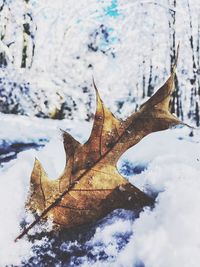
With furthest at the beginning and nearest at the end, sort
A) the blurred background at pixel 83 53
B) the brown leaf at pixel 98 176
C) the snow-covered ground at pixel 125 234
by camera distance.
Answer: the blurred background at pixel 83 53
the brown leaf at pixel 98 176
the snow-covered ground at pixel 125 234

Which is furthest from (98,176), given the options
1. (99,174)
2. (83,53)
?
(83,53)

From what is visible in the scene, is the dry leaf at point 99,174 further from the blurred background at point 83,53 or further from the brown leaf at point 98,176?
the blurred background at point 83,53

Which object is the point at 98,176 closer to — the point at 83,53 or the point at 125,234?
the point at 125,234

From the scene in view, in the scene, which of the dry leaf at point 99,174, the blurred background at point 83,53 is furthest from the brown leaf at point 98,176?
the blurred background at point 83,53

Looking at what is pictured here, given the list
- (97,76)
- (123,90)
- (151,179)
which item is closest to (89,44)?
(97,76)

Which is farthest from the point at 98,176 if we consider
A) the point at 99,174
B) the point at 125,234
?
the point at 125,234

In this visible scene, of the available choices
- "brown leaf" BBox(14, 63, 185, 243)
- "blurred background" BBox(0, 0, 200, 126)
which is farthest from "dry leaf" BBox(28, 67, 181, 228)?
"blurred background" BBox(0, 0, 200, 126)

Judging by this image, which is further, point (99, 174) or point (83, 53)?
point (83, 53)

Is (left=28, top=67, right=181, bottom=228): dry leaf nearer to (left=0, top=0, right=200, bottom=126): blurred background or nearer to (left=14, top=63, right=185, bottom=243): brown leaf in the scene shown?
(left=14, top=63, right=185, bottom=243): brown leaf

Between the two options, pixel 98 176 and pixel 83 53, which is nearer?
pixel 98 176
